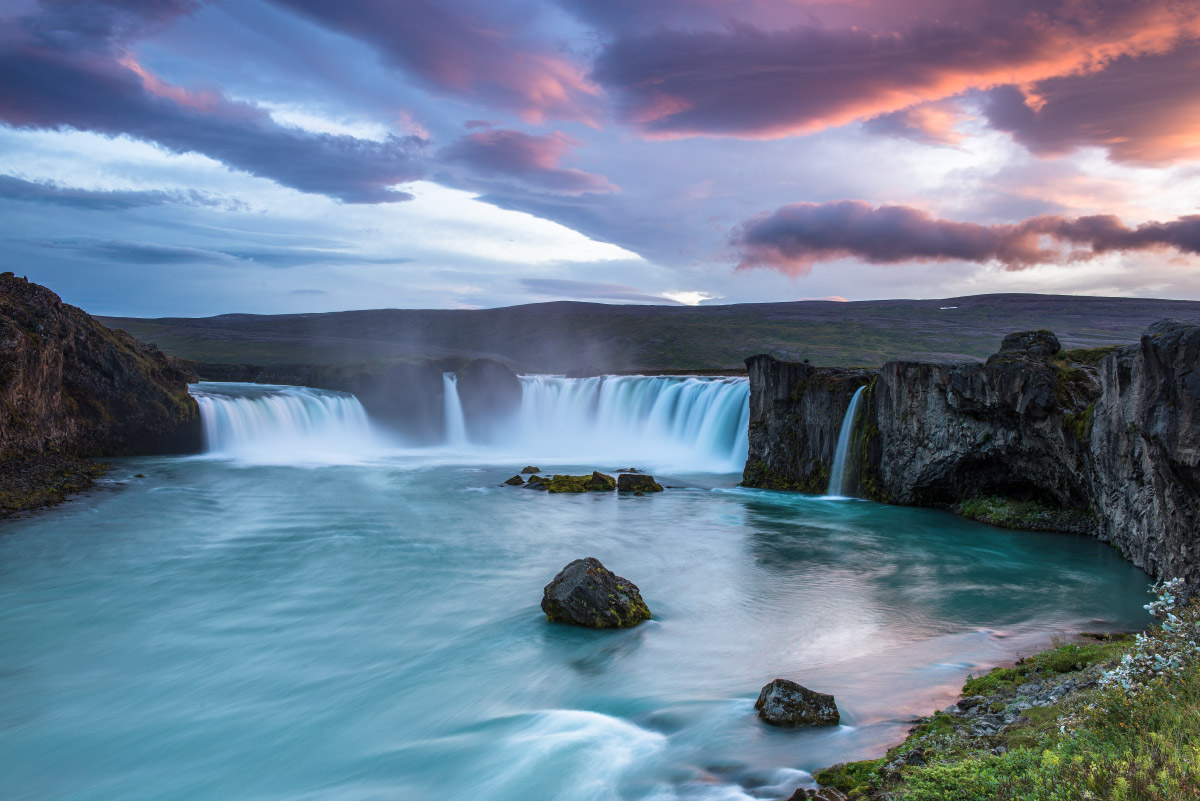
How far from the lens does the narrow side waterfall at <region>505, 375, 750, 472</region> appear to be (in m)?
38.2

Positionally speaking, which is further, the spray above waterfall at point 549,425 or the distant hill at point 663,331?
the distant hill at point 663,331

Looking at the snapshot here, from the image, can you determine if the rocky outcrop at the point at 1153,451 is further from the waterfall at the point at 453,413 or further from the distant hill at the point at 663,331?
the distant hill at the point at 663,331

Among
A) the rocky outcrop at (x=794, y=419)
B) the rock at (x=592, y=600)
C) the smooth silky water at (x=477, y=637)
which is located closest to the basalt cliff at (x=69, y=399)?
the smooth silky water at (x=477, y=637)

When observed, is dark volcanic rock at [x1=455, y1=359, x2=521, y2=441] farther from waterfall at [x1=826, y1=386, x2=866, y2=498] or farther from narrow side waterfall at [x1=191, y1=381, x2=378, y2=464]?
waterfall at [x1=826, y1=386, x2=866, y2=498]

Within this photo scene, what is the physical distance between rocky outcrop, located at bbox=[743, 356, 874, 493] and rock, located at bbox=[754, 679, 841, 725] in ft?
65.2

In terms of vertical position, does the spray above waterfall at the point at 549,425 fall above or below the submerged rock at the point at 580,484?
above

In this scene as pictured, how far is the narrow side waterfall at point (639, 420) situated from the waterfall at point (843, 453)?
771 centimetres

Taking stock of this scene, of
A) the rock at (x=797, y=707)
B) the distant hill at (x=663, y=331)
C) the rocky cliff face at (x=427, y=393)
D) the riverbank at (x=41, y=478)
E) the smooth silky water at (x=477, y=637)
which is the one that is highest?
the distant hill at (x=663, y=331)

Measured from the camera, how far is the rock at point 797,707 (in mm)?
8852

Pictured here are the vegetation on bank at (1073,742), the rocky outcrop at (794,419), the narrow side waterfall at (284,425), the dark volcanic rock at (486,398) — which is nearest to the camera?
the vegetation on bank at (1073,742)

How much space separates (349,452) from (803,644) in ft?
121

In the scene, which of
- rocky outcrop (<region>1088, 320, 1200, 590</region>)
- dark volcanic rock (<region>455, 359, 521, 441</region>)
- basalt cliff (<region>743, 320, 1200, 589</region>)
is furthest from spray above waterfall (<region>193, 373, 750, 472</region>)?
rocky outcrop (<region>1088, 320, 1200, 590</region>)

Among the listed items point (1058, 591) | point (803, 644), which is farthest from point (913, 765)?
point (1058, 591)

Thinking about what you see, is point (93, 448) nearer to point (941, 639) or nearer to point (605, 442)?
point (605, 442)
